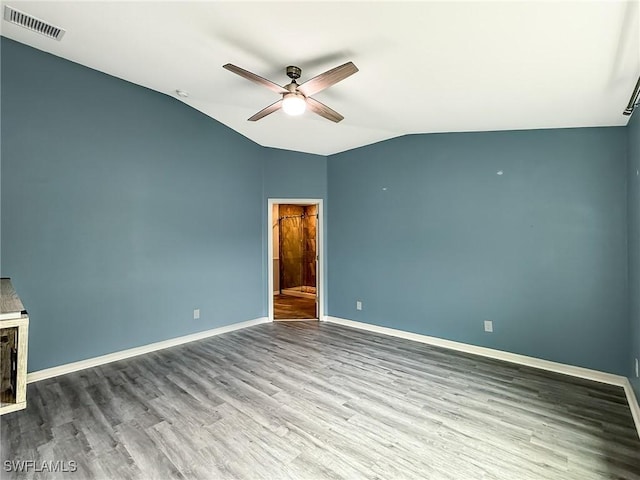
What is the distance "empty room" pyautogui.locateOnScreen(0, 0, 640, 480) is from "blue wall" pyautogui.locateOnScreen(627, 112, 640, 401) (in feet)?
0.18

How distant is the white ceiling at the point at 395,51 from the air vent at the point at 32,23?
8cm

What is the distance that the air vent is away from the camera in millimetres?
2547

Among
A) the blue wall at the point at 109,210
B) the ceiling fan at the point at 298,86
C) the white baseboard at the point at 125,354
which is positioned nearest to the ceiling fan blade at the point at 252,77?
the ceiling fan at the point at 298,86

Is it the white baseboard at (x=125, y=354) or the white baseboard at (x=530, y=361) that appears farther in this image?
the white baseboard at (x=125, y=354)

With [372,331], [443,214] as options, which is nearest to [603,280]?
[443,214]

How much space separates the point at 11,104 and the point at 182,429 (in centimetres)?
346

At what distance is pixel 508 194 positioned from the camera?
3754mm

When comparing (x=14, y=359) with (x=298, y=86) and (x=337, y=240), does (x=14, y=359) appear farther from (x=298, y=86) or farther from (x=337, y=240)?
(x=337, y=240)

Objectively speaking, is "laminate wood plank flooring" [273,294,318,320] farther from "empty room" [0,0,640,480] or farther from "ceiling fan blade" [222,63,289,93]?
"ceiling fan blade" [222,63,289,93]

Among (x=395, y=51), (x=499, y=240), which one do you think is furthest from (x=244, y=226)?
(x=499, y=240)

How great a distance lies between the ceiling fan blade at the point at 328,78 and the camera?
224cm

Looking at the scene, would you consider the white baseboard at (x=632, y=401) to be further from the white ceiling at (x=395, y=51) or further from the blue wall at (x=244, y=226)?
the white ceiling at (x=395, y=51)

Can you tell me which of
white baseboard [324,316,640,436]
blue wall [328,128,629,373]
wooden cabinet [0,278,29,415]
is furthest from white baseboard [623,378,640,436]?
wooden cabinet [0,278,29,415]

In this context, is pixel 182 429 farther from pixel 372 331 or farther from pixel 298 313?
pixel 298 313
